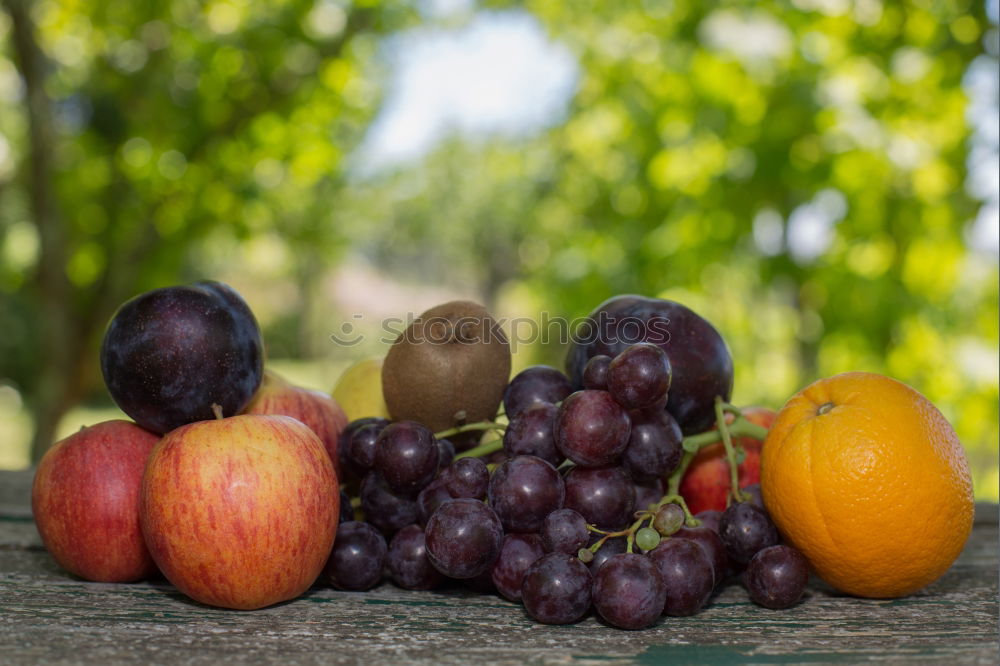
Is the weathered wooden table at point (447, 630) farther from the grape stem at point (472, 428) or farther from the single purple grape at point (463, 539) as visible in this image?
the grape stem at point (472, 428)

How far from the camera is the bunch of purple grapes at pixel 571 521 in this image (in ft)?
2.64

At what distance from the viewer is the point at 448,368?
3.39 ft

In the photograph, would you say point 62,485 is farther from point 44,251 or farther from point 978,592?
point 44,251

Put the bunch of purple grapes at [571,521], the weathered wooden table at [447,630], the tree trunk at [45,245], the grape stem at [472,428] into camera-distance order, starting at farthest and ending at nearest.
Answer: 1. the tree trunk at [45,245]
2. the grape stem at [472,428]
3. the bunch of purple grapes at [571,521]
4. the weathered wooden table at [447,630]

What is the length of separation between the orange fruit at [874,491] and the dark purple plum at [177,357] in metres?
0.65

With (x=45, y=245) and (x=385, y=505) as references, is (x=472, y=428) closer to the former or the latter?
A: (x=385, y=505)

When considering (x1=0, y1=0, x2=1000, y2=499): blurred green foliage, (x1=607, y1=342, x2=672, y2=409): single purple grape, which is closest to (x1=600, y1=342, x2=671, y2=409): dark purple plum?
(x1=607, y1=342, x2=672, y2=409): single purple grape

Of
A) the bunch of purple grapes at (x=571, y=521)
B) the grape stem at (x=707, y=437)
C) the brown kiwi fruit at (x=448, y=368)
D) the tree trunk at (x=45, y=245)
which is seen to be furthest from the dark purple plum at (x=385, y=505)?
the tree trunk at (x=45, y=245)

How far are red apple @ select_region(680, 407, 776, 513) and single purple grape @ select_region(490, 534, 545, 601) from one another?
0.31m

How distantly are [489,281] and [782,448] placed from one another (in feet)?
55.3

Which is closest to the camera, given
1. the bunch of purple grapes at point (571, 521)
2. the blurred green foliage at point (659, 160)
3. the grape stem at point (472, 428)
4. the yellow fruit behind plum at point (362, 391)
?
the bunch of purple grapes at point (571, 521)

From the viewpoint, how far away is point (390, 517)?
0.98 meters

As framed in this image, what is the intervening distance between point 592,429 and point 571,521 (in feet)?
0.34

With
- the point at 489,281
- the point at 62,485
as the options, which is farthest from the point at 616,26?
the point at 489,281
